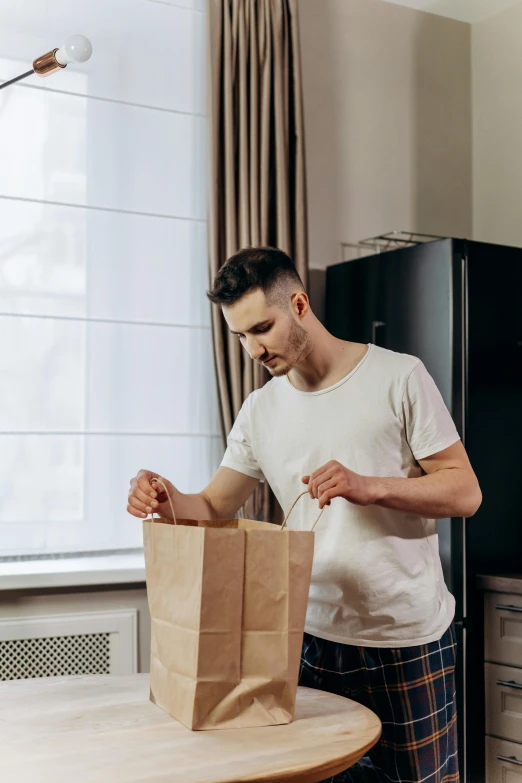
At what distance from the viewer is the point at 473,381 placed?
2516mm

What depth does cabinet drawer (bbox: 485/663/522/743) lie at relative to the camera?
243cm

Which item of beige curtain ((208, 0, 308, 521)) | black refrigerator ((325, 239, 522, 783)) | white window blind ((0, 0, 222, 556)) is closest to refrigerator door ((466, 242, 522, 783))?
black refrigerator ((325, 239, 522, 783))

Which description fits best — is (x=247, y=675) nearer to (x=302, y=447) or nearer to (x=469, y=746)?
(x=302, y=447)

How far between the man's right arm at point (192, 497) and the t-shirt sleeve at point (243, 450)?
0.05 ft

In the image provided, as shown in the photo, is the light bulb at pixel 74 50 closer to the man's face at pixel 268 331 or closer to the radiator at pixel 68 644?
the man's face at pixel 268 331

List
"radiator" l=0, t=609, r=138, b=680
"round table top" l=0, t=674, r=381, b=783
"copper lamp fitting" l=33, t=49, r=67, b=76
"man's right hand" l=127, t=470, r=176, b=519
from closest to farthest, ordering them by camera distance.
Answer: "round table top" l=0, t=674, r=381, b=783, "man's right hand" l=127, t=470, r=176, b=519, "copper lamp fitting" l=33, t=49, r=67, b=76, "radiator" l=0, t=609, r=138, b=680

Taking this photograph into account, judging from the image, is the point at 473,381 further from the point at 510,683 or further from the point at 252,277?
the point at 252,277

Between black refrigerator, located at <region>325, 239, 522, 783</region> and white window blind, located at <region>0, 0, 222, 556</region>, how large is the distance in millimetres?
655

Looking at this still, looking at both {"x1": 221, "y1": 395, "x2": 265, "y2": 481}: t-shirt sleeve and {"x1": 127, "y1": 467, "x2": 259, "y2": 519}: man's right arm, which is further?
{"x1": 221, "y1": 395, "x2": 265, "y2": 481}: t-shirt sleeve

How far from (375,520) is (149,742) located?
61 centimetres

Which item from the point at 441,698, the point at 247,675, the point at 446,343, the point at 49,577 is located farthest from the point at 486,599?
the point at 247,675

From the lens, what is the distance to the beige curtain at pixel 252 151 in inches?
107

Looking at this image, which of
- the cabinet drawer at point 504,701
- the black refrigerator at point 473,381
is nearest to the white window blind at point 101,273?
the black refrigerator at point 473,381

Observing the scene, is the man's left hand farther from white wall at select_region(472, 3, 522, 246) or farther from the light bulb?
white wall at select_region(472, 3, 522, 246)
